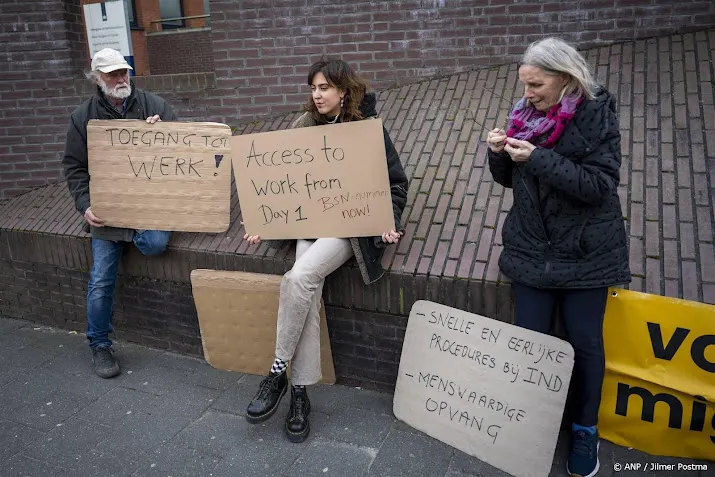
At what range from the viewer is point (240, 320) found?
346 cm

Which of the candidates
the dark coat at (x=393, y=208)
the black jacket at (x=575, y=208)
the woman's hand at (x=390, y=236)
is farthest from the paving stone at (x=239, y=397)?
the black jacket at (x=575, y=208)

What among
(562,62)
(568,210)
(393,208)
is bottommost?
(393,208)

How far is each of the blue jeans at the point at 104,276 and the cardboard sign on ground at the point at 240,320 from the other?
1.23ft

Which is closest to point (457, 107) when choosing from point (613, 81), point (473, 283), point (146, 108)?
point (613, 81)

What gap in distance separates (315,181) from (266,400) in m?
1.15

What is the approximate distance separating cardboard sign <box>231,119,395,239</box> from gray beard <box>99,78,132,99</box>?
0.99 m

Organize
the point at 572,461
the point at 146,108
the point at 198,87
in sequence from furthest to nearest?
the point at 198,87 → the point at 146,108 → the point at 572,461

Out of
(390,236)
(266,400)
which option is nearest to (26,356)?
(266,400)

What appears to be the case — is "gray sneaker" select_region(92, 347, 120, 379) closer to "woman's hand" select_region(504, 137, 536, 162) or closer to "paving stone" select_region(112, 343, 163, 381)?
"paving stone" select_region(112, 343, 163, 381)

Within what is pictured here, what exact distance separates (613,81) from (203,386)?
3.25 m

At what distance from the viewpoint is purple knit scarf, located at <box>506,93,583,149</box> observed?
91.2 inches

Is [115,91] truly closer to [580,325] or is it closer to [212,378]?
[212,378]

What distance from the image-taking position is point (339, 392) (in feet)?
11.0

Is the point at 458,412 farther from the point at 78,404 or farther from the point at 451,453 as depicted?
the point at 78,404
